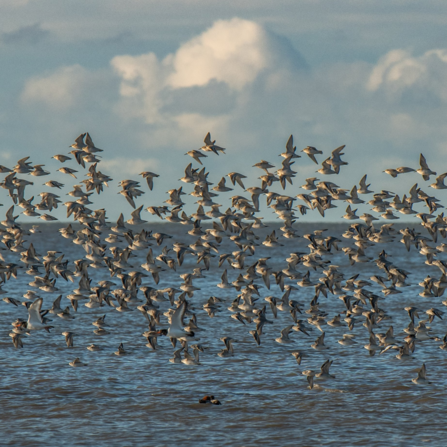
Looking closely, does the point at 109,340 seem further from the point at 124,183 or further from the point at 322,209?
the point at 322,209

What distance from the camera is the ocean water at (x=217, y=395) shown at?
25.6 metres

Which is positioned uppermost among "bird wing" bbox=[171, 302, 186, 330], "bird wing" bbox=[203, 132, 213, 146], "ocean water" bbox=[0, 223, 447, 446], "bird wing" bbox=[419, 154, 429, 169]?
"bird wing" bbox=[203, 132, 213, 146]

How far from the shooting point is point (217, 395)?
2973 cm

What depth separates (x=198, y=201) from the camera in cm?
3491

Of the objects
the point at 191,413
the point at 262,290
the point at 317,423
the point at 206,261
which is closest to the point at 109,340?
the point at 206,261

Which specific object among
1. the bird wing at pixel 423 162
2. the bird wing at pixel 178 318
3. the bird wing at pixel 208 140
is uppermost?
the bird wing at pixel 208 140

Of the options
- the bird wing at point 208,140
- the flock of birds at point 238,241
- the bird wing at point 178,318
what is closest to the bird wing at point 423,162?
the flock of birds at point 238,241

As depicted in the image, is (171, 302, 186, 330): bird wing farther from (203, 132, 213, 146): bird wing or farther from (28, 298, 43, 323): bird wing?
Answer: (203, 132, 213, 146): bird wing

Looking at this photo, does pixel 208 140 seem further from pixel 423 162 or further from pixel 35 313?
pixel 35 313

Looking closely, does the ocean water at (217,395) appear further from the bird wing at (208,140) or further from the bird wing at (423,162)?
the bird wing at (208,140)

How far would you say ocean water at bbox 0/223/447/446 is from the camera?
84.0ft

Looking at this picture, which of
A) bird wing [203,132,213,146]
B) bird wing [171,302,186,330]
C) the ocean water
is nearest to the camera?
the ocean water

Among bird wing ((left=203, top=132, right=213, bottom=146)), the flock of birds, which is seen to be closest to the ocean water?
the flock of birds

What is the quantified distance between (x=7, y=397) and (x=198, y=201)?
1116 cm
